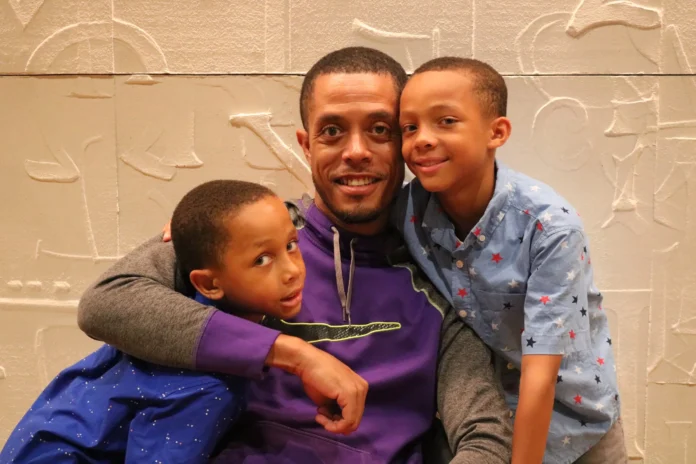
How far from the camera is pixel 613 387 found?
4.69 ft

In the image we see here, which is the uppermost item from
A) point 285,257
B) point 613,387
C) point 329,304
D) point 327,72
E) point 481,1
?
point 481,1

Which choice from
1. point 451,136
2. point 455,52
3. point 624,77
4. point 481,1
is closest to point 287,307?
point 451,136

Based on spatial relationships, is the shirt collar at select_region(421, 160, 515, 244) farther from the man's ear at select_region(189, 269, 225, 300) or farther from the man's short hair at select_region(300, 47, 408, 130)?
the man's ear at select_region(189, 269, 225, 300)

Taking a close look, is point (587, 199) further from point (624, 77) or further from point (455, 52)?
point (455, 52)

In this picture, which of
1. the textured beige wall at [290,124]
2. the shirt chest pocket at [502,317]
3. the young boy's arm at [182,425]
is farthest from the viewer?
the textured beige wall at [290,124]

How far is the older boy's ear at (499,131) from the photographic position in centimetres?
134

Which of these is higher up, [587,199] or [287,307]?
[587,199]

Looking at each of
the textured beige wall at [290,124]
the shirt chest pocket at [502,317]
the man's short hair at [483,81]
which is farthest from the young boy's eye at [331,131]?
the shirt chest pocket at [502,317]

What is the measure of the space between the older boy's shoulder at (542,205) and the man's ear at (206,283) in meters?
0.65

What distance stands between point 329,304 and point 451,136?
487 mm

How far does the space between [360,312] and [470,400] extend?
319 millimetres

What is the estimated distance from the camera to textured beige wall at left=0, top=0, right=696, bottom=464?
1705 mm

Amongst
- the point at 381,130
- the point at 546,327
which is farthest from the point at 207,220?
the point at 546,327

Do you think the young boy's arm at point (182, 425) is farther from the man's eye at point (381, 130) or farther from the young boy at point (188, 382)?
the man's eye at point (381, 130)
